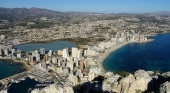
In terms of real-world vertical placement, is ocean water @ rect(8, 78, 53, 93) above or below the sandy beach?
below

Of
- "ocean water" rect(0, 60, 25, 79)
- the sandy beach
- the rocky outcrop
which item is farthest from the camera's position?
the sandy beach

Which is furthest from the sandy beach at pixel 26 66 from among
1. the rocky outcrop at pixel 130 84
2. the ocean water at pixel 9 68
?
the rocky outcrop at pixel 130 84

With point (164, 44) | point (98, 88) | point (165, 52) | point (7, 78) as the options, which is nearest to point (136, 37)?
point (164, 44)

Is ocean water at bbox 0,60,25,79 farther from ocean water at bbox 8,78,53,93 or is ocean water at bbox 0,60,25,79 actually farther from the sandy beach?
ocean water at bbox 8,78,53,93

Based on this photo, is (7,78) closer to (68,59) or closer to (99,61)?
(68,59)

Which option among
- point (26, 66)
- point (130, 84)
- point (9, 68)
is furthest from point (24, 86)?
point (130, 84)

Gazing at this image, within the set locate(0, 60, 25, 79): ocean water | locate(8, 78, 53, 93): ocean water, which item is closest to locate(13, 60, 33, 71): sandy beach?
locate(0, 60, 25, 79): ocean water
